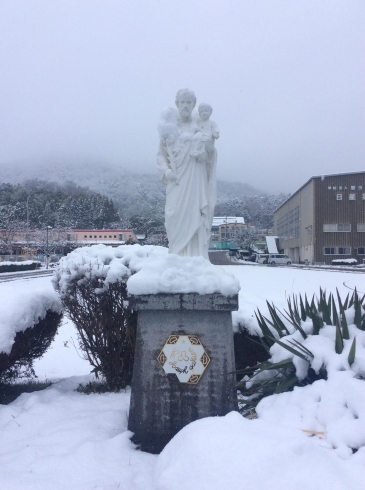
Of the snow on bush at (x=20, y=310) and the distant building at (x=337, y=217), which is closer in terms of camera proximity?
the snow on bush at (x=20, y=310)

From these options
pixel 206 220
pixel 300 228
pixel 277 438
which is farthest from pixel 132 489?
pixel 300 228

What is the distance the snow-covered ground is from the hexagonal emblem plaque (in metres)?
0.77

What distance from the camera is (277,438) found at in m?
2.33

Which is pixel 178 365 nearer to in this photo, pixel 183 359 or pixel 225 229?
pixel 183 359

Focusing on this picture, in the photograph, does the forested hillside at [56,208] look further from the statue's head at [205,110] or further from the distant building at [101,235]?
the statue's head at [205,110]

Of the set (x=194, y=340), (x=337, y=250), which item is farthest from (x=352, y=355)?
(x=337, y=250)

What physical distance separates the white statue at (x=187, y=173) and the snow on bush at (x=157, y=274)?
335mm

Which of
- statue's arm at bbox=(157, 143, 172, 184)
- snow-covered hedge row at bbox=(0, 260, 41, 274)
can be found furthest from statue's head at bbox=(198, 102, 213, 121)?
snow-covered hedge row at bbox=(0, 260, 41, 274)

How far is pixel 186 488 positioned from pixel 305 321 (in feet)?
7.30

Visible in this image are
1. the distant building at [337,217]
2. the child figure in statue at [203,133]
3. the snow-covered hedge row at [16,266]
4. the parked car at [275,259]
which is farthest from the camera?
the distant building at [337,217]

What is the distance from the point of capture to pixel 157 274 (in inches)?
166

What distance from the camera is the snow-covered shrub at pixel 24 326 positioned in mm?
4859

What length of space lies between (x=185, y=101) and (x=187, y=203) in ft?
3.77

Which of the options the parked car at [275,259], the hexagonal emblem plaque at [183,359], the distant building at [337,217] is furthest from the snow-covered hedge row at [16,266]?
the hexagonal emblem plaque at [183,359]
